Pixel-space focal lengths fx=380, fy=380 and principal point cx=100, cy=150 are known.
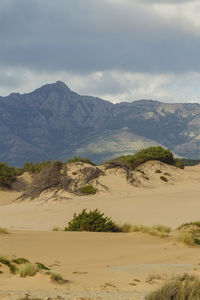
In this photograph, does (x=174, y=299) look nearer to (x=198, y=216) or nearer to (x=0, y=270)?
→ (x=0, y=270)

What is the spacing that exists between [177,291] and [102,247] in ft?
19.4

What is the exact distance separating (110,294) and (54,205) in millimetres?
16585

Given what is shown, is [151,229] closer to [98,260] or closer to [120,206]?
[98,260]

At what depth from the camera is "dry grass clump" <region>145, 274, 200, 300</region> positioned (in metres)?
5.14

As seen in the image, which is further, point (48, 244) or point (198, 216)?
point (198, 216)

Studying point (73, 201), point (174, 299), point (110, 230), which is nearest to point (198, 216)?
point (110, 230)

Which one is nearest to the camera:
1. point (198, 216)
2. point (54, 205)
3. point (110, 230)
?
point (110, 230)

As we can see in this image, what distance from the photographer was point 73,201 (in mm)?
22516

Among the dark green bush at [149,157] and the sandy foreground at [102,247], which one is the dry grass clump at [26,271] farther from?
the dark green bush at [149,157]

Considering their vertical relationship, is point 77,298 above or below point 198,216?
below

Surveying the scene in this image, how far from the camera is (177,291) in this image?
533 cm

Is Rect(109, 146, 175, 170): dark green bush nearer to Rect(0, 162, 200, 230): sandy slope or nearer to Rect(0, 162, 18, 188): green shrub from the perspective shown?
Rect(0, 162, 200, 230): sandy slope

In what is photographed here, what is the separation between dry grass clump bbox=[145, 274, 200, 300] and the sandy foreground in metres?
0.55

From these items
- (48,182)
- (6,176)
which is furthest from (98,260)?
(6,176)
